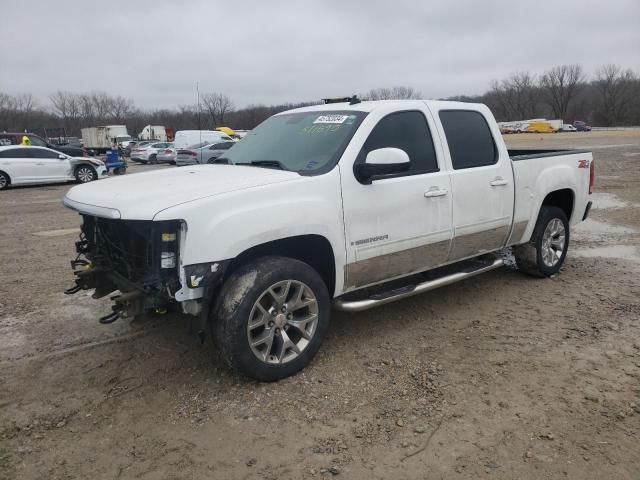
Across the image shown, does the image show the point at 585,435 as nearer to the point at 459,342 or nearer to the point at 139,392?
the point at 459,342

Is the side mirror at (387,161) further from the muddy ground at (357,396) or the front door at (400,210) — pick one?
the muddy ground at (357,396)

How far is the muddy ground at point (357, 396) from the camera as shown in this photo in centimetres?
278

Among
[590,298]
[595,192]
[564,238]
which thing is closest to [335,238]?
[590,298]

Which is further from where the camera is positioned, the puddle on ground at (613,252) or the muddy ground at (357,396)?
the puddle on ground at (613,252)

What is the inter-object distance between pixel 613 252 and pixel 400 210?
441 cm

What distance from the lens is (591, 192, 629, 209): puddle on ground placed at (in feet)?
35.0

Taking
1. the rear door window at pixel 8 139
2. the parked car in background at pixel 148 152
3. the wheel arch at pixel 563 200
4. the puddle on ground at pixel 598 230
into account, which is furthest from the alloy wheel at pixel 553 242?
the parked car in background at pixel 148 152

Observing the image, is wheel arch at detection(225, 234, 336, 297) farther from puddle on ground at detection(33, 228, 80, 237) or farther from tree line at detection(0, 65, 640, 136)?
tree line at detection(0, 65, 640, 136)

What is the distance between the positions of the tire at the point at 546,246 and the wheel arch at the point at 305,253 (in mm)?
2791

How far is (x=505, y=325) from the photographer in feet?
14.9

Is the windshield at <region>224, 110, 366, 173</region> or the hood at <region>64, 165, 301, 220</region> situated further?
the windshield at <region>224, 110, 366, 173</region>

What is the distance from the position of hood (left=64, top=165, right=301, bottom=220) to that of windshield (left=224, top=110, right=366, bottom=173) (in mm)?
214

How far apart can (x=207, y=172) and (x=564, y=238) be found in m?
4.15

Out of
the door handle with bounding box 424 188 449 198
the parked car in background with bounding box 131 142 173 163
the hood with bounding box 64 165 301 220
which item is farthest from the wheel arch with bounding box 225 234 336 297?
the parked car in background with bounding box 131 142 173 163
